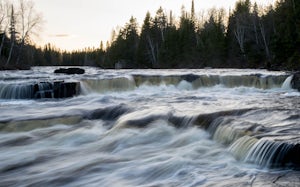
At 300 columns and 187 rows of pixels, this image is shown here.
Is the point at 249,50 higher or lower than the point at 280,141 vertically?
higher

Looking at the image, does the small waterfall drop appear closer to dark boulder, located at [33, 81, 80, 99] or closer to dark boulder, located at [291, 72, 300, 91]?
dark boulder, located at [291, 72, 300, 91]

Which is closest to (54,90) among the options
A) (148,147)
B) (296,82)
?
(148,147)

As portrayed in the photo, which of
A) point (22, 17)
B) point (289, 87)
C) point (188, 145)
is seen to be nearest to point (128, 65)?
point (22, 17)

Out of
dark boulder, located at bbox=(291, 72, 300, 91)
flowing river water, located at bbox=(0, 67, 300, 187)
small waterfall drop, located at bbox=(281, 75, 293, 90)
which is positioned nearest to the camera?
flowing river water, located at bbox=(0, 67, 300, 187)

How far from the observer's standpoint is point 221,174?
6211 mm

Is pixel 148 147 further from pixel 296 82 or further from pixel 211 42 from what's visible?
pixel 211 42

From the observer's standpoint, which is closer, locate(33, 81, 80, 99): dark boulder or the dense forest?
locate(33, 81, 80, 99): dark boulder

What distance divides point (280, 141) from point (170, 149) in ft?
7.92

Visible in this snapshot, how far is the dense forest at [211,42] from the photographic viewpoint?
35469 millimetres

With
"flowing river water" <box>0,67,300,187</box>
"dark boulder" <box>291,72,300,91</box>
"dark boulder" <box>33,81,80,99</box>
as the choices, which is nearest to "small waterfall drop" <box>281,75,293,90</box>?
"dark boulder" <box>291,72,300,91</box>

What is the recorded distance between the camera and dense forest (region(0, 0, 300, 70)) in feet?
116

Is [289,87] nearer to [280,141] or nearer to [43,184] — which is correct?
[280,141]

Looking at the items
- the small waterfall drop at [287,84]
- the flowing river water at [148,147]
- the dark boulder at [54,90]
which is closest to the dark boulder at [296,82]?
the small waterfall drop at [287,84]

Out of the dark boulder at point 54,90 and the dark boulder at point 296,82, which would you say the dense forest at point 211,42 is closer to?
the dark boulder at point 296,82
